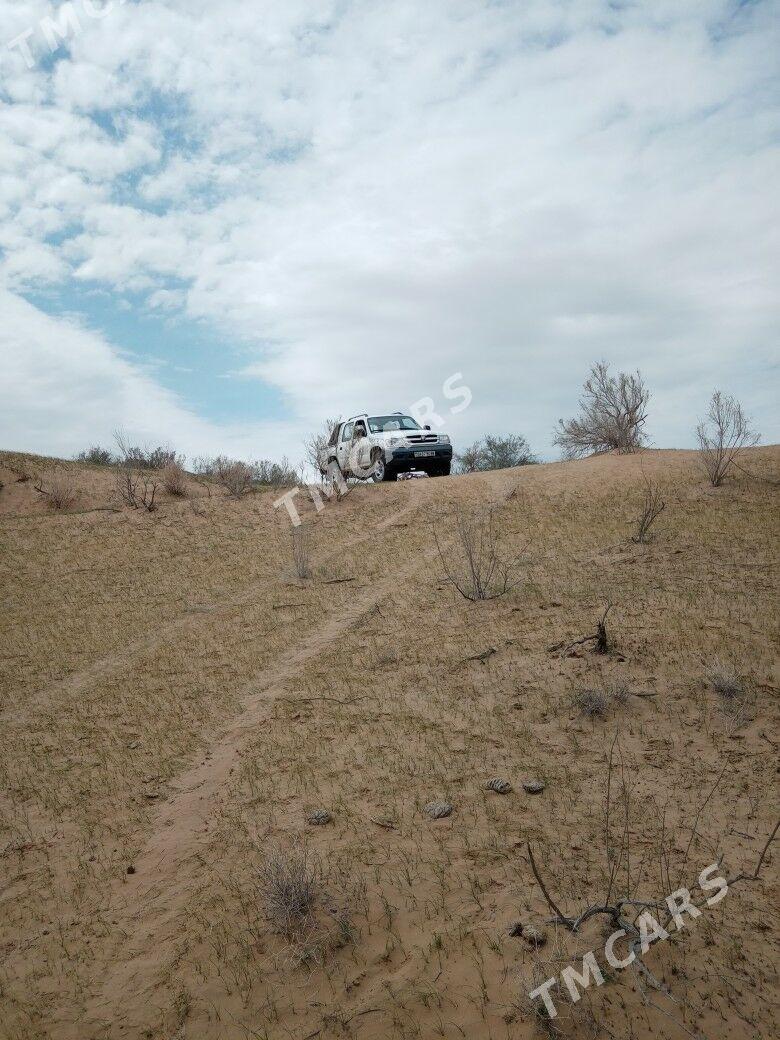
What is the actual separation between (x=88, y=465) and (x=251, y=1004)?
24134mm

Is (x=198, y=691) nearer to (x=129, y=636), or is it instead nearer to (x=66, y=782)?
(x=66, y=782)

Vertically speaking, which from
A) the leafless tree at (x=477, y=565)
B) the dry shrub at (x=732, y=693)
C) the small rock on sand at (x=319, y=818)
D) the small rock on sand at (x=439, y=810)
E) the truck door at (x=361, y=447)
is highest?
the truck door at (x=361, y=447)

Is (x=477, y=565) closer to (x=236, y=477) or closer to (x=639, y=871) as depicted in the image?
(x=639, y=871)

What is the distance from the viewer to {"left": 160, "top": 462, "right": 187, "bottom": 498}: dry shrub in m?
22.5

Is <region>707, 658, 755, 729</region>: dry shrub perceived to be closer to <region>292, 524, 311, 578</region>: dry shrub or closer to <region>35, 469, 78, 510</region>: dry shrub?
<region>292, 524, 311, 578</region>: dry shrub

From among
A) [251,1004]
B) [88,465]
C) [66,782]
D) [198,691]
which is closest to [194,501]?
[88,465]

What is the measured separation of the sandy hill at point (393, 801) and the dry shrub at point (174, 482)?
9608mm

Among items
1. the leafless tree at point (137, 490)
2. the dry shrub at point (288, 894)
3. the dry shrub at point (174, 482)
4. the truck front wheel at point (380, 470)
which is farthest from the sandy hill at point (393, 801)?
the dry shrub at point (174, 482)

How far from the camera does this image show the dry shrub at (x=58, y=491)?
72.2ft

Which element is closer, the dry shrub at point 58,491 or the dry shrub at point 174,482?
the dry shrub at point 58,491

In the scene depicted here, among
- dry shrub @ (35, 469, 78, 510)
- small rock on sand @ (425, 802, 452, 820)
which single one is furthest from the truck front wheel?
small rock on sand @ (425, 802, 452, 820)

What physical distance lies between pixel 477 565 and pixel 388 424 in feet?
31.4

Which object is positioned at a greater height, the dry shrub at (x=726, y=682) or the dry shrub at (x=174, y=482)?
the dry shrub at (x=174, y=482)

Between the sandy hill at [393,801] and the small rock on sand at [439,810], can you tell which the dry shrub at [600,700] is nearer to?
the sandy hill at [393,801]
